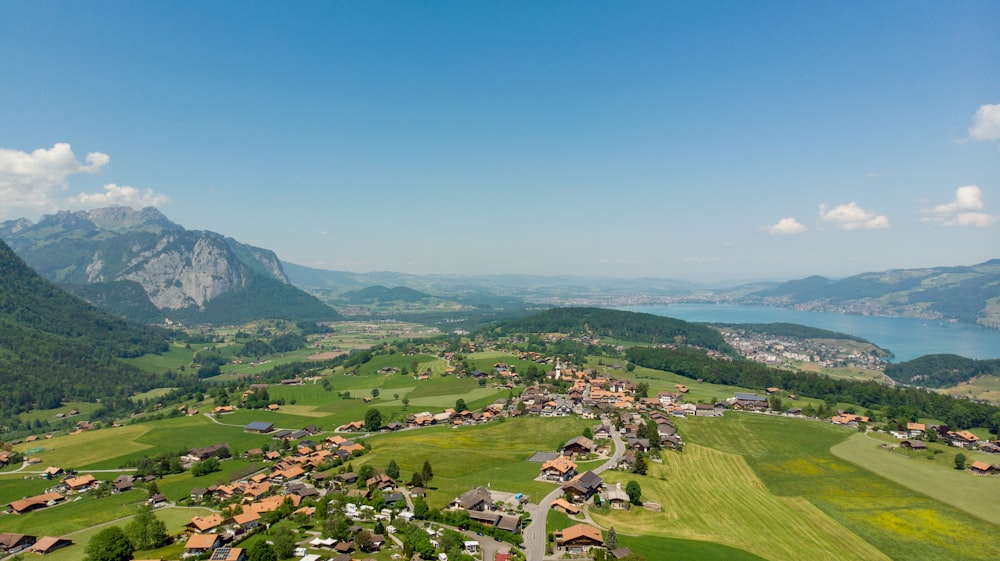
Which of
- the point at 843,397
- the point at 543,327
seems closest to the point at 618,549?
the point at 843,397

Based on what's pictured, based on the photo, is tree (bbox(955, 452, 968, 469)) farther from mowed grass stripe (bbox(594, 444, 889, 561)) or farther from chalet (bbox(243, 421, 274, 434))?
chalet (bbox(243, 421, 274, 434))

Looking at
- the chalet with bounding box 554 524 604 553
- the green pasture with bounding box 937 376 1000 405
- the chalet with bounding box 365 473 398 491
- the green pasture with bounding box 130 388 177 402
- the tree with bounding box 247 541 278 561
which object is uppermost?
the tree with bounding box 247 541 278 561

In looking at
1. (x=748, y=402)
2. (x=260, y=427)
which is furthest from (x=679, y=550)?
(x=260, y=427)

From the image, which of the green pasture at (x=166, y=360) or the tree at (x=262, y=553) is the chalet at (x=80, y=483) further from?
the green pasture at (x=166, y=360)

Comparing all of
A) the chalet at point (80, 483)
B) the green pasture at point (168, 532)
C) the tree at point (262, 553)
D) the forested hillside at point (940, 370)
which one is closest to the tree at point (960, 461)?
the tree at point (262, 553)

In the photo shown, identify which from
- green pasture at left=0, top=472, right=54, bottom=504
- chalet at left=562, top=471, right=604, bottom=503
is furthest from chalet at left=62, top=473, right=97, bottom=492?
chalet at left=562, top=471, right=604, bottom=503

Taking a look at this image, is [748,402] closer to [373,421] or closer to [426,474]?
[426,474]
